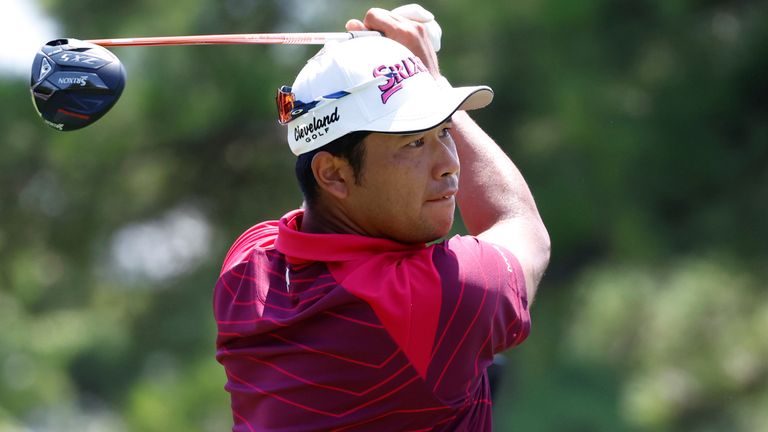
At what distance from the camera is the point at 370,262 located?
2285mm

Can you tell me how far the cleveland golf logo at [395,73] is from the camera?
2.31 meters

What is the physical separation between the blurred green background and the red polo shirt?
397 centimetres

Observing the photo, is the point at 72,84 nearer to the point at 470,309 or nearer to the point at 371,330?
the point at 371,330

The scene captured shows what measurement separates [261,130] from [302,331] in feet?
19.3

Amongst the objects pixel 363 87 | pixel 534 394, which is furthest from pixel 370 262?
pixel 534 394

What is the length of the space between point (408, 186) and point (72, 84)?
628 millimetres

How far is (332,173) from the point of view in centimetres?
239

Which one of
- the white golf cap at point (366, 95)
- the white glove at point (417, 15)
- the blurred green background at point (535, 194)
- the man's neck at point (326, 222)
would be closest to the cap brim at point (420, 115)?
the white golf cap at point (366, 95)

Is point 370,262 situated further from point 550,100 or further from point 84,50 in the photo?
point 550,100

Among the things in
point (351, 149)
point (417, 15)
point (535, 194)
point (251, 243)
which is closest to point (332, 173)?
point (351, 149)

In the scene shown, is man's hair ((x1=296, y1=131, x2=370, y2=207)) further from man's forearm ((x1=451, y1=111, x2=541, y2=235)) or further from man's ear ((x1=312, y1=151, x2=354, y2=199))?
man's forearm ((x1=451, y1=111, x2=541, y2=235))

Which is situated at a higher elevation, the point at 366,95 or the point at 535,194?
the point at 366,95


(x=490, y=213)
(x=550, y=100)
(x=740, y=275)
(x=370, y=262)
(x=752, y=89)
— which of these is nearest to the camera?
(x=370, y=262)

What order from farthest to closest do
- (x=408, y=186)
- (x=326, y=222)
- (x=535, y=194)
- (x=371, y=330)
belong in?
(x=535, y=194) < (x=326, y=222) < (x=408, y=186) < (x=371, y=330)
